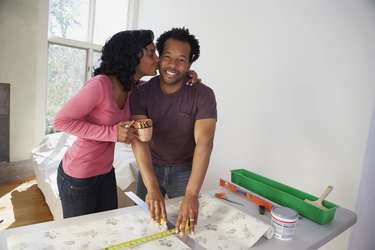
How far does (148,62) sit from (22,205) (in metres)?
2.29

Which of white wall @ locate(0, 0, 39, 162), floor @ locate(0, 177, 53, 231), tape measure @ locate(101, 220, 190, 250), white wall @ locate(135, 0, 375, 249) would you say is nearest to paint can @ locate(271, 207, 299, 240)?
tape measure @ locate(101, 220, 190, 250)

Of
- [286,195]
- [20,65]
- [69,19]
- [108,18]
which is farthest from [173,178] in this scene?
[108,18]

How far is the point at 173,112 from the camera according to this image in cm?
141

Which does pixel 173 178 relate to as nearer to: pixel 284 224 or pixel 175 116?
pixel 175 116

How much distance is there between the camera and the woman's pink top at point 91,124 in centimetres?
115

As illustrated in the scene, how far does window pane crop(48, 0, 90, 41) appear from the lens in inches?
144

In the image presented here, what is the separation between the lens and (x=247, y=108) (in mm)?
2557

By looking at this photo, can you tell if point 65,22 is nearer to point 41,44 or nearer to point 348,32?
point 41,44

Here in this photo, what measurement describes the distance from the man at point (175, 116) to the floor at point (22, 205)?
1.57m

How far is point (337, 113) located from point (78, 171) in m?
1.72

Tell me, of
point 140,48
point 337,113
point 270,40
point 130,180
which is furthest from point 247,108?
point 140,48

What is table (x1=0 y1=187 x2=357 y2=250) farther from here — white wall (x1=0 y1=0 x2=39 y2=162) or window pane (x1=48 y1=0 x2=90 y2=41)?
window pane (x1=48 y1=0 x2=90 y2=41)

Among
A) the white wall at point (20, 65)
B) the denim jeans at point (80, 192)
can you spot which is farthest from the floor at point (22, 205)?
the denim jeans at point (80, 192)

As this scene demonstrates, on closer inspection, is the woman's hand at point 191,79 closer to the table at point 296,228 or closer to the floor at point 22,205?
the table at point 296,228
